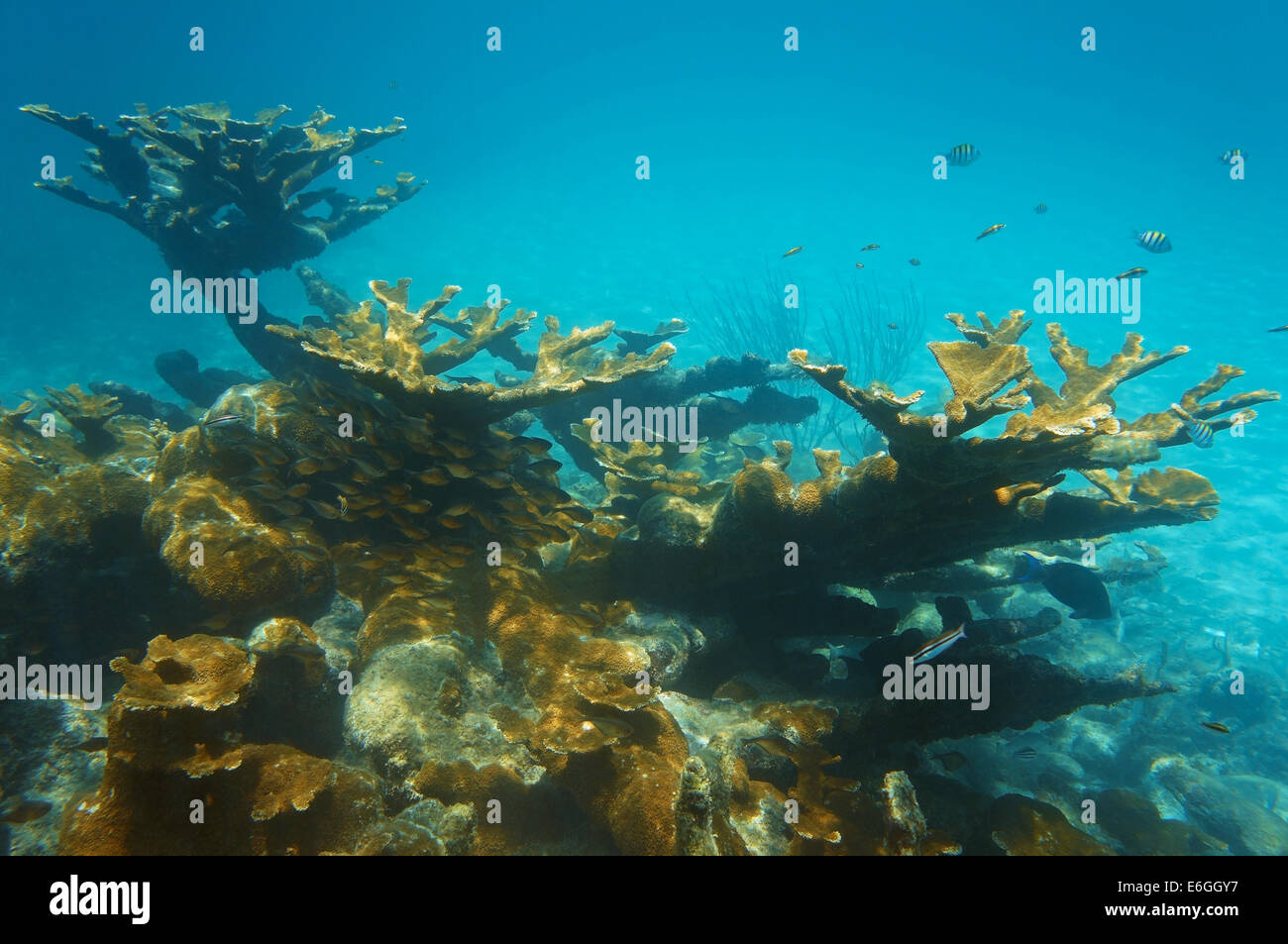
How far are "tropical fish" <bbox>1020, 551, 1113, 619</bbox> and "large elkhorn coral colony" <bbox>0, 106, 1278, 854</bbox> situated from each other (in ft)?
4.01

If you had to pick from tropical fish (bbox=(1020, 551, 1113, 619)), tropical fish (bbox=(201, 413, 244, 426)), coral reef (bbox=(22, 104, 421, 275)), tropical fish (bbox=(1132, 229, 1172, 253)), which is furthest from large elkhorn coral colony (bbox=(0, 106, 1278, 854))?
tropical fish (bbox=(1132, 229, 1172, 253))

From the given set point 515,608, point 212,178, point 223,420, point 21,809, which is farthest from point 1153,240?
point 212,178

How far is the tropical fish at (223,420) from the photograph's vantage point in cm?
463

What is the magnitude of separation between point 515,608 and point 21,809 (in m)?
2.85

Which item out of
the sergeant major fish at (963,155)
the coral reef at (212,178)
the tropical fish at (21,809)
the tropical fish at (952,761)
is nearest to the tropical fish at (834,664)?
the tropical fish at (952,761)

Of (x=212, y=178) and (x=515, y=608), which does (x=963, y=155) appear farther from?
(x=212, y=178)

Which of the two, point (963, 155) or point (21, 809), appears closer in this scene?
point (21, 809)

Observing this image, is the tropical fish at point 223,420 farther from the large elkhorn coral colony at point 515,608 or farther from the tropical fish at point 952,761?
the tropical fish at point 952,761

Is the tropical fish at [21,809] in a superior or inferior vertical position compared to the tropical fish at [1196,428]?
inferior

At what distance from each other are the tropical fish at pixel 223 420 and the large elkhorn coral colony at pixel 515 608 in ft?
0.06

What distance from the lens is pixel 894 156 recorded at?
9106 centimetres

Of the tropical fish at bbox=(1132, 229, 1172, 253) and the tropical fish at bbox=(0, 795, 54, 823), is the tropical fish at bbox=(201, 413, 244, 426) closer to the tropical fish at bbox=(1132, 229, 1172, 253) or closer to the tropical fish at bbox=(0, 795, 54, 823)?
the tropical fish at bbox=(0, 795, 54, 823)

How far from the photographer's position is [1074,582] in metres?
6.59

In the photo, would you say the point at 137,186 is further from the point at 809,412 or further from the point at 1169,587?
the point at 1169,587
